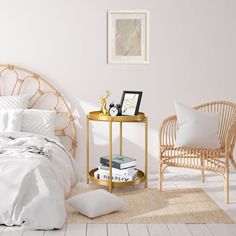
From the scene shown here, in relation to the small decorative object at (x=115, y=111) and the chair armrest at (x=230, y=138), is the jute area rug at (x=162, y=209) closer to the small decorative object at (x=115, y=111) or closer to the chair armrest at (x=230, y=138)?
the chair armrest at (x=230, y=138)

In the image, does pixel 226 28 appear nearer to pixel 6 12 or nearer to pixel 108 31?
pixel 108 31

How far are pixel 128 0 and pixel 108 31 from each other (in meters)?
0.38

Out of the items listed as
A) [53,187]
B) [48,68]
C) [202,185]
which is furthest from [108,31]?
[53,187]

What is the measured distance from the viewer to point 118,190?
3.91 metres

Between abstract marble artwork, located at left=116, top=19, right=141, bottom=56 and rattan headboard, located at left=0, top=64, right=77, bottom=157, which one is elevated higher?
abstract marble artwork, located at left=116, top=19, right=141, bottom=56

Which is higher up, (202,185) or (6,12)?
(6,12)

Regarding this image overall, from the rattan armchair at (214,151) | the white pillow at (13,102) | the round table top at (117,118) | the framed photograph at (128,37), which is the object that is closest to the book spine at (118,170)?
the rattan armchair at (214,151)

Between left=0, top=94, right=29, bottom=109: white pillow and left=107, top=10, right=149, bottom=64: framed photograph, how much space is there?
0.98 m

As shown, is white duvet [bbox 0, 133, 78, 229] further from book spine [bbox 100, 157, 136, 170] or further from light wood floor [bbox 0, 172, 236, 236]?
book spine [bbox 100, 157, 136, 170]

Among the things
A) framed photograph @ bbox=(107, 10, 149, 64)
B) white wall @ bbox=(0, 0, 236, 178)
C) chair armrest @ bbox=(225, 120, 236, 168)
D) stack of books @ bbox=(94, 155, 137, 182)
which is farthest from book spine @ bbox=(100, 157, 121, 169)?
framed photograph @ bbox=(107, 10, 149, 64)

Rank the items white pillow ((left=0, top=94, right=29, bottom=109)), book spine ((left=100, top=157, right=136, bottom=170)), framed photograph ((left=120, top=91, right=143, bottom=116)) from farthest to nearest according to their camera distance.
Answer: white pillow ((left=0, top=94, right=29, bottom=109)), framed photograph ((left=120, top=91, right=143, bottom=116)), book spine ((left=100, top=157, right=136, bottom=170))

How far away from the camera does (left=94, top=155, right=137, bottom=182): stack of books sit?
387 cm

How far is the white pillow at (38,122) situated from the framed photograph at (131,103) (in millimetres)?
756

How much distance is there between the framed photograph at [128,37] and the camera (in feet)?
14.9
